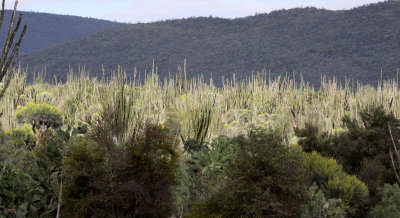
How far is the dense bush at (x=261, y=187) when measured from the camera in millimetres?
3754

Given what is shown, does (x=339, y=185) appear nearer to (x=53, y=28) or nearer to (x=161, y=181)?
(x=161, y=181)

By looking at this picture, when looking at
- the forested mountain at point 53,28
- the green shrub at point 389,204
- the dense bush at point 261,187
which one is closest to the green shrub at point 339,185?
the green shrub at point 389,204

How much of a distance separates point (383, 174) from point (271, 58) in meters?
44.5

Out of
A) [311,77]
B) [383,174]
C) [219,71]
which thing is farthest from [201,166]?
[219,71]

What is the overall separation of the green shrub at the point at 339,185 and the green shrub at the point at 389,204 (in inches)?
7.0

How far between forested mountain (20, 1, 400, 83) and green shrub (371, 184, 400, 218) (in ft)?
128

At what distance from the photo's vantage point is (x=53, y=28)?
92.4m

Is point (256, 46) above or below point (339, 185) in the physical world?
above

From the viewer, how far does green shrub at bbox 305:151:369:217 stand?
5.40 metres

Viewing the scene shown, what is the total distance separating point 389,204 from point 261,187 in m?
2.20

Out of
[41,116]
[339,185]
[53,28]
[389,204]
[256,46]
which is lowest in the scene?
[389,204]

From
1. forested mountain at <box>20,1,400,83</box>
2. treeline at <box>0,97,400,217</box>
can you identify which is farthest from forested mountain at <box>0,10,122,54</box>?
treeline at <box>0,97,400,217</box>

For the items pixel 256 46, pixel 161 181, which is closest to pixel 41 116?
pixel 161 181

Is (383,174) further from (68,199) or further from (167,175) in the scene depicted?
(68,199)
